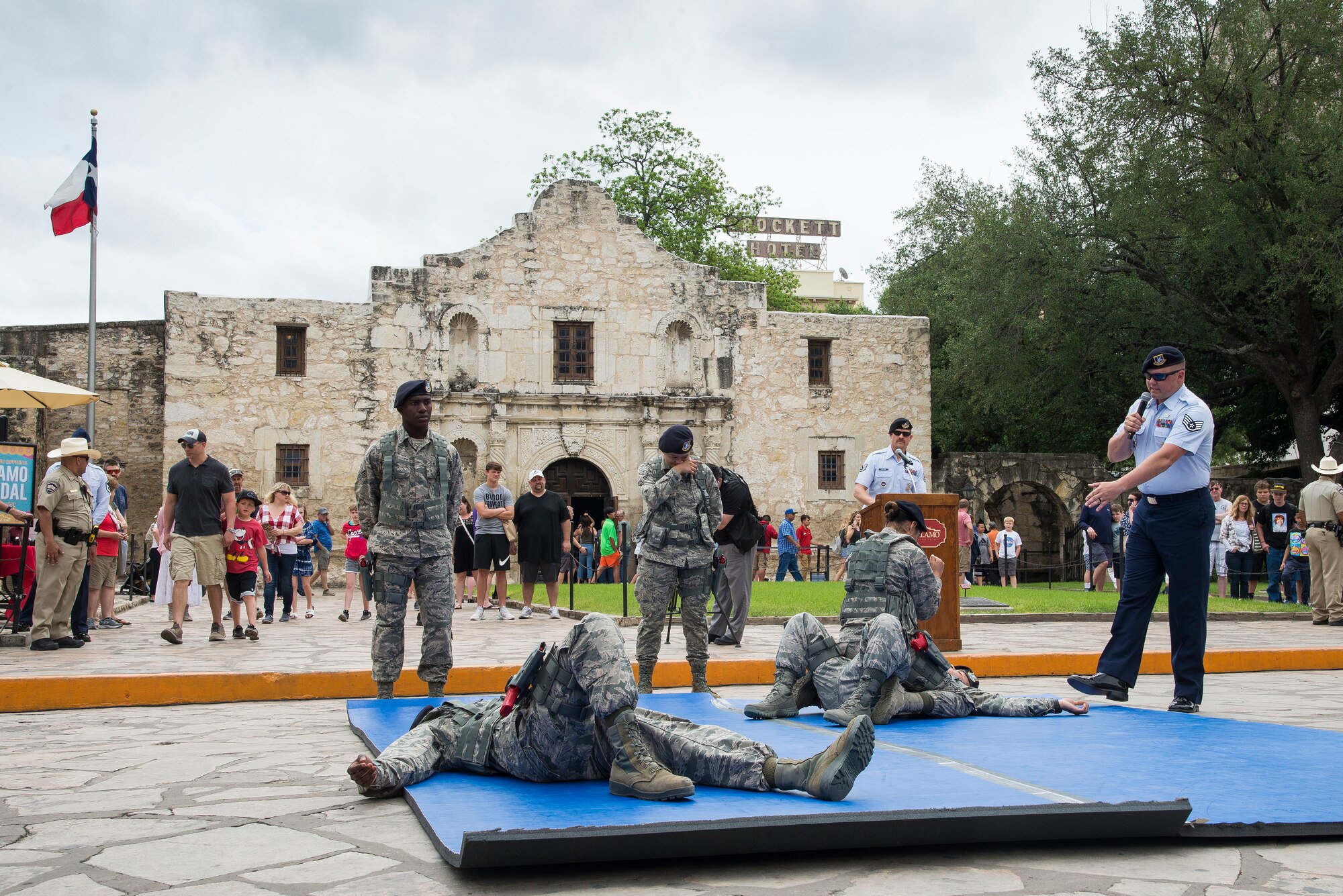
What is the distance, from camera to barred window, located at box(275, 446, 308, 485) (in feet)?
79.9

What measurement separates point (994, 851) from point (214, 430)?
2289 cm

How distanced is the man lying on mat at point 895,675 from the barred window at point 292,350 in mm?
20324

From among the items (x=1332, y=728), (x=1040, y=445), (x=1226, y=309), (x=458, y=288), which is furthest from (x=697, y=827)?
(x=1040, y=445)

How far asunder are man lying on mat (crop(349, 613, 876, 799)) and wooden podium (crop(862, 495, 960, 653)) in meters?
5.27

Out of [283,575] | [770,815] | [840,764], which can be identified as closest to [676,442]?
[840,764]

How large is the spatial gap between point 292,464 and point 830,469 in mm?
11512

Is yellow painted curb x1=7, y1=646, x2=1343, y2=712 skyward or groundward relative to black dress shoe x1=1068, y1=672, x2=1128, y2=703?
groundward

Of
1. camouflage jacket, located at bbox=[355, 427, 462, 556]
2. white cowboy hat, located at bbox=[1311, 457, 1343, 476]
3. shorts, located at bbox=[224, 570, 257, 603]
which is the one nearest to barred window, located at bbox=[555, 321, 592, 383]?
shorts, located at bbox=[224, 570, 257, 603]

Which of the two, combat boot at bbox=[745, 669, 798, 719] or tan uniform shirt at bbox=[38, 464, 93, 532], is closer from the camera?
combat boot at bbox=[745, 669, 798, 719]

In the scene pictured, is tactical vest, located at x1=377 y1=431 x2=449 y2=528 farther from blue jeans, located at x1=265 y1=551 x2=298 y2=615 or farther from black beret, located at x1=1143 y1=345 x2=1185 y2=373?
blue jeans, located at x1=265 y1=551 x2=298 y2=615

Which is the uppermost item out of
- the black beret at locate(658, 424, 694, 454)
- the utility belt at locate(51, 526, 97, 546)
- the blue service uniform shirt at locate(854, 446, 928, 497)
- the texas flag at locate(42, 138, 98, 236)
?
the texas flag at locate(42, 138, 98, 236)

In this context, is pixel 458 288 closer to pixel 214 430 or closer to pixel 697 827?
pixel 214 430

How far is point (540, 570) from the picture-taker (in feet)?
46.8

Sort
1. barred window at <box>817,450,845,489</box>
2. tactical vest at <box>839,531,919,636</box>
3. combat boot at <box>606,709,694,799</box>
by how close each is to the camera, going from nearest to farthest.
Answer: combat boot at <box>606,709,694,799</box>
tactical vest at <box>839,531,919,636</box>
barred window at <box>817,450,845,489</box>
